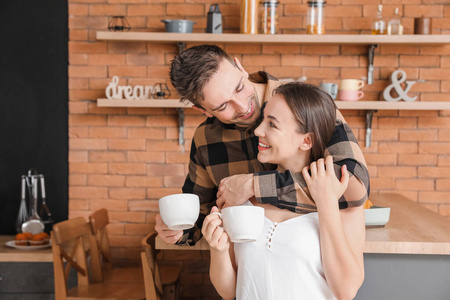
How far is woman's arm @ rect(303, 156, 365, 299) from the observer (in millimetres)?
1201

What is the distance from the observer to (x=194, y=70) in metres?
1.47

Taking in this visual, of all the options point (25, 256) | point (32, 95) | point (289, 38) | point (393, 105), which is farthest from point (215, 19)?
point (25, 256)

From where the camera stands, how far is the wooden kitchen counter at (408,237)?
1.71m

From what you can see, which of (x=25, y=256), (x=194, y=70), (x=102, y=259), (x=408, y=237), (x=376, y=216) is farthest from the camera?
(x=102, y=259)

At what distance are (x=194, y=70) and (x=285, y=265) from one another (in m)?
0.60

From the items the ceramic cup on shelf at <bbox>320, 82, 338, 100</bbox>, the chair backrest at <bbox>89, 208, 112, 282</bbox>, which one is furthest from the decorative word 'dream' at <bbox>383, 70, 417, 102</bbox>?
the chair backrest at <bbox>89, 208, 112, 282</bbox>

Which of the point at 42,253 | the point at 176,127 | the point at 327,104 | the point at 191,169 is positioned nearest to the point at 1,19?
the point at 176,127

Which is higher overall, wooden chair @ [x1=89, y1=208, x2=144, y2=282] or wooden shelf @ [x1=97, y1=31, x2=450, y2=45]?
wooden shelf @ [x1=97, y1=31, x2=450, y2=45]

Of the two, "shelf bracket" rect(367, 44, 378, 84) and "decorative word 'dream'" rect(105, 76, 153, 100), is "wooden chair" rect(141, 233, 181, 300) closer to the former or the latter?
"decorative word 'dream'" rect(105, 76, 153, 100)

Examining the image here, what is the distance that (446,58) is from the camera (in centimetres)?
315

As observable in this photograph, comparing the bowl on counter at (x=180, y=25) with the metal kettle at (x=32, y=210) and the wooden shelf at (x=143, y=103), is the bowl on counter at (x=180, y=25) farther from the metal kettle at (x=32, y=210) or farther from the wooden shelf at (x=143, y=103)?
the metal kettle at (x=32, y=210)

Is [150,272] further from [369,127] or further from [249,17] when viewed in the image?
[369,127]

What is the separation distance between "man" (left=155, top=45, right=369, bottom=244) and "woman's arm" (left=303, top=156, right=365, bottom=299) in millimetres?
55

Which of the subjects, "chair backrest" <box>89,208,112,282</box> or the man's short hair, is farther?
"chair backrest" <box>89,208,112,282</box>
